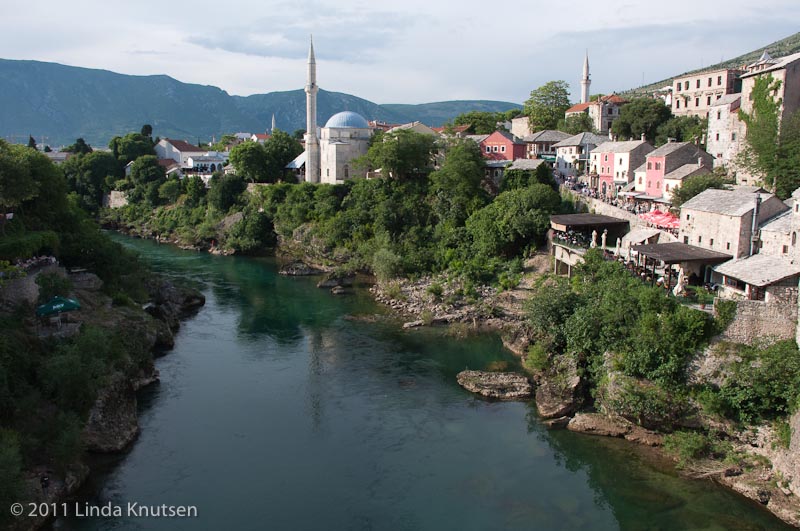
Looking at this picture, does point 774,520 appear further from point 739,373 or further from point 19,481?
point 19,481

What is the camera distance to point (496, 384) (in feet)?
70.8

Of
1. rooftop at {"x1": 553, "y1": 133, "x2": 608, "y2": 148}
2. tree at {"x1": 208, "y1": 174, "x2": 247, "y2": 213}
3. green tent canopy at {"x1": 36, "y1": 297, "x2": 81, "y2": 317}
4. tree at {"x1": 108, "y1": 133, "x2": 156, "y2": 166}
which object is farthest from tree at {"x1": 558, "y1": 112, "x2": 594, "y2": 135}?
tree at {"x1": 108, "y1": 133, "x2": 156, "y2": 166}

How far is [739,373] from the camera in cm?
1778

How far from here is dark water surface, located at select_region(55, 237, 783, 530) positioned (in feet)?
49.0

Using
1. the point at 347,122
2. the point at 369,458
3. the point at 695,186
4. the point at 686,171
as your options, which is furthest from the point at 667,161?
the point at 347,122

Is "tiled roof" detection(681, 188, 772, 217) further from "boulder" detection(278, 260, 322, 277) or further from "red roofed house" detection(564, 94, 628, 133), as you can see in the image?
"red roofed house" detection(564, 94, 628, 133)

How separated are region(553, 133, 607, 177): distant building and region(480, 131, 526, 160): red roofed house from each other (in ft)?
8.64

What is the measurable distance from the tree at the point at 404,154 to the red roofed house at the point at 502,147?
4.05 metres

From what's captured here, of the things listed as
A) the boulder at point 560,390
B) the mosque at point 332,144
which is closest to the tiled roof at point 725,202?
the boulder at point 560,390

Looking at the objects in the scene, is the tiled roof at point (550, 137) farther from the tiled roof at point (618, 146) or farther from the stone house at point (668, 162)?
the stone house at point (668, 162)

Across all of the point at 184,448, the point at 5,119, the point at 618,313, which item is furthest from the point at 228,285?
the point at 5,119

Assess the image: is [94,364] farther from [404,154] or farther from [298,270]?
[404,154]

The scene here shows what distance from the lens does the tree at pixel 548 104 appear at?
55188 mm

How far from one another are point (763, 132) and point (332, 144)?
102ft
